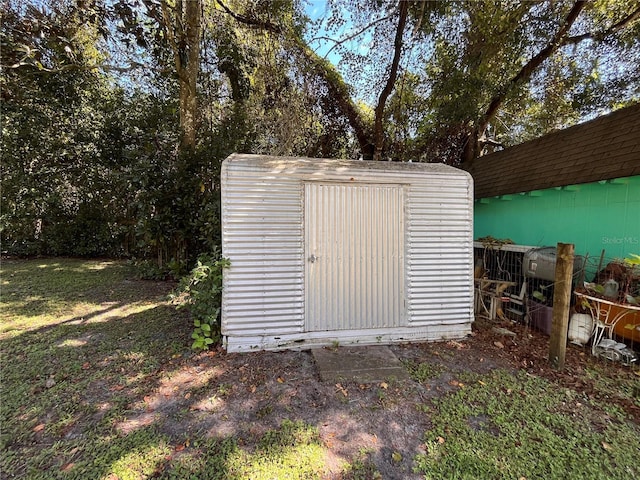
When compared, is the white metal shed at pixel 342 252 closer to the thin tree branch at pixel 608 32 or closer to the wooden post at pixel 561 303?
the wooden post at pixel 561 303

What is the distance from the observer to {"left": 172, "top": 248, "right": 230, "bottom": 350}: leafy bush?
135 inches

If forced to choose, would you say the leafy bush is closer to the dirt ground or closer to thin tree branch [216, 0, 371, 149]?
the dirt ground

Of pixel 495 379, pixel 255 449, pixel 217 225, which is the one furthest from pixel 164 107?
pixel 495 379

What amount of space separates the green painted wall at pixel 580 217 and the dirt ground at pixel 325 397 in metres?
1.77

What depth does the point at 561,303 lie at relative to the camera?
314 centimetres

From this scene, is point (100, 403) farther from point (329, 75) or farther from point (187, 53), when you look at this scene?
point (329, 75)

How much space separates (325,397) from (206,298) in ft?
5.60

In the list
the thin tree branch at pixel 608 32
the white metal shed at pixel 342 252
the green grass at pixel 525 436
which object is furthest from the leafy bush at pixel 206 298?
the thin tree branch at pixel 608 32

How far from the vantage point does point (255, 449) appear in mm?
2066

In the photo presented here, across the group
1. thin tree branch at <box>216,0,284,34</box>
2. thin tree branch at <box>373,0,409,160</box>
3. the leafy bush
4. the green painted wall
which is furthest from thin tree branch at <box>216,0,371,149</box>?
the leafy bush

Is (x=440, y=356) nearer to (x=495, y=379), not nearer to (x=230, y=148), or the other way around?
(x=495, y=379)

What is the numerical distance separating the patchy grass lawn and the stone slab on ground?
0.13 metres

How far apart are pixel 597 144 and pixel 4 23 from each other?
32.1 ft

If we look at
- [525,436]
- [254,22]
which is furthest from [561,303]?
[254,22]
